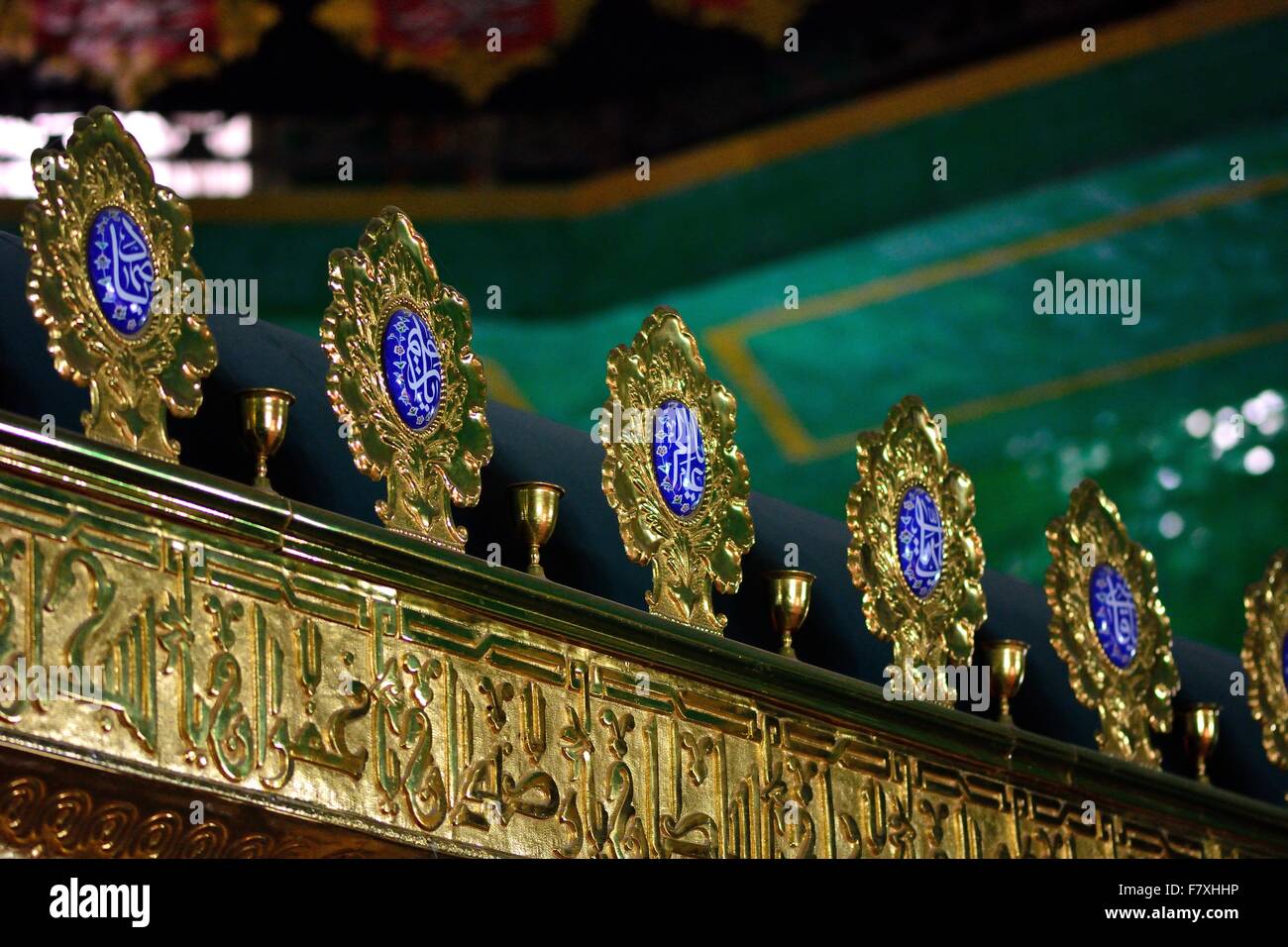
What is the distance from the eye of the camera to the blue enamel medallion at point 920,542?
4.89m

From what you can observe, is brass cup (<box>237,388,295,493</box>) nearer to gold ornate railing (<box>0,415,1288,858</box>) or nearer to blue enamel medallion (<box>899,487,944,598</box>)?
gold ornate railing (<box>0,415,1288,858</box>)

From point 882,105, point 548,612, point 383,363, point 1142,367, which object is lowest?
point 548,612

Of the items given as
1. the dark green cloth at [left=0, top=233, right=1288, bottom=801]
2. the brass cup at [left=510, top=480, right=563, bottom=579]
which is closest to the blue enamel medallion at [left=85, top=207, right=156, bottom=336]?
the dark green cloth at [left=0, top=233, right=1288, bottom=801]

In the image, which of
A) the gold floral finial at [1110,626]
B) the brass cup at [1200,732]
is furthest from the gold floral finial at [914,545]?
the brass cup at [1200,732]

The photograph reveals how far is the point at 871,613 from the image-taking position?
477 cm

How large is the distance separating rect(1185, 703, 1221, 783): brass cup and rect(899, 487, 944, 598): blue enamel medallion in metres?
1.20

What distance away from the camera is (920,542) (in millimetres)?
4926

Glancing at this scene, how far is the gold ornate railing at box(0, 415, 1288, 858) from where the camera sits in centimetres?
323

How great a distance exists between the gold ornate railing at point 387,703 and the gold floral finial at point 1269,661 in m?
1.39

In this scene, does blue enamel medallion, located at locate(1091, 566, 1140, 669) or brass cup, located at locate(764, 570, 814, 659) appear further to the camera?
blue enamel medallion, located at locate(1091, 566, 1140, 669)
